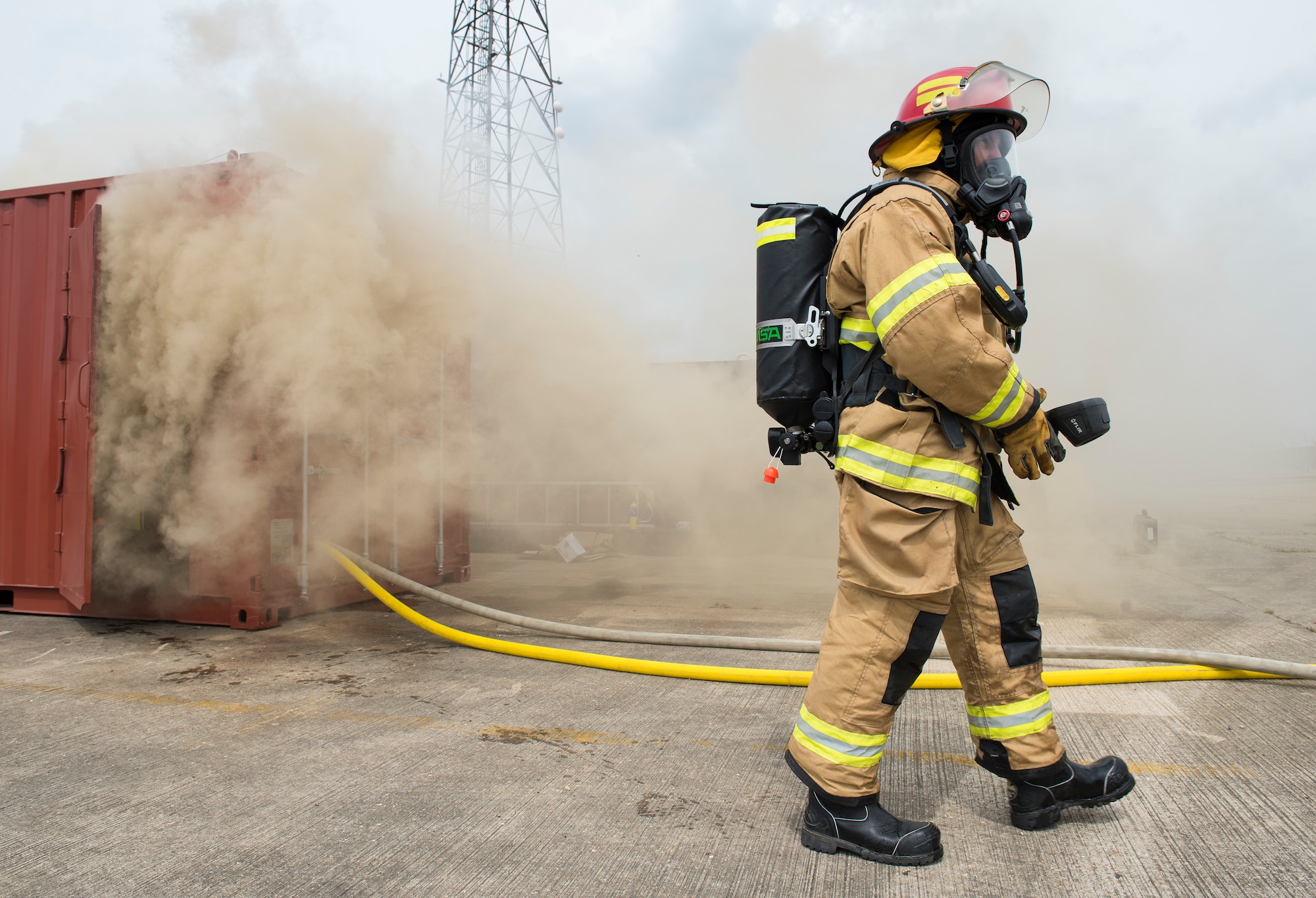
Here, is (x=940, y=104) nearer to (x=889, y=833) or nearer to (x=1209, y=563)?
(x=889, y=833)

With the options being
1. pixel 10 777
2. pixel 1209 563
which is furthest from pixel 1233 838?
pixel 1209 563

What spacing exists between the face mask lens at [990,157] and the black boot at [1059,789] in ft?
5.37

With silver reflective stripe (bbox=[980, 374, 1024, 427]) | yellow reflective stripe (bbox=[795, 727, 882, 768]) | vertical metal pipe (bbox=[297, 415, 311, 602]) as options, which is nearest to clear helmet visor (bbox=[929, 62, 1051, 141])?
silver reflective stripe (bbox=[980, 374, 1024, 427])

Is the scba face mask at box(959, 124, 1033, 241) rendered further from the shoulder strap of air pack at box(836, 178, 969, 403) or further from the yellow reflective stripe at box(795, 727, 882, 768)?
the yellow reflective stripe at box(795, 727, 882, 768)

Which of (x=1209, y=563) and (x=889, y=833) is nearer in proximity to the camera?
(x=889, y=833)

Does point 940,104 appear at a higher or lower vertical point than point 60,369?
higher

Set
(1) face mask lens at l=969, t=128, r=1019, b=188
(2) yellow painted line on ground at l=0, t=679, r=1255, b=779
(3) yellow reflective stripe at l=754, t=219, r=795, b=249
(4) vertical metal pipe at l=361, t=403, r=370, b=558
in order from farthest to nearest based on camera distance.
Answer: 1. (4) vertical metal pipe at l=361, t=403, r=370, b=558
2. (2) yellow painted line on ground at l=0, t=679, r=1255, b=779
3. (3) yellow reflective stripe at l=754, t=219, r=795, b=249
4. (1) face mask lens at l=969, t=128, r=1019, b=188

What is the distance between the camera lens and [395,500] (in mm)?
5711

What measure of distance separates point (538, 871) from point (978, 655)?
130cm

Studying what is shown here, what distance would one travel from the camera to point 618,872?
1923 mm

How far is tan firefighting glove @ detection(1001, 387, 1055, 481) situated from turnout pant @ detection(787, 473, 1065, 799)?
5.8 inches

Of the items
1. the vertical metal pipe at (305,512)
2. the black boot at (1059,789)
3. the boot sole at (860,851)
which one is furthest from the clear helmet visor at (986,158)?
the vertical metal pipe at (305,512)

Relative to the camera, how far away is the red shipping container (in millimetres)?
4746

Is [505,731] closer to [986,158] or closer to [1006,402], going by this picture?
[1006,402]
